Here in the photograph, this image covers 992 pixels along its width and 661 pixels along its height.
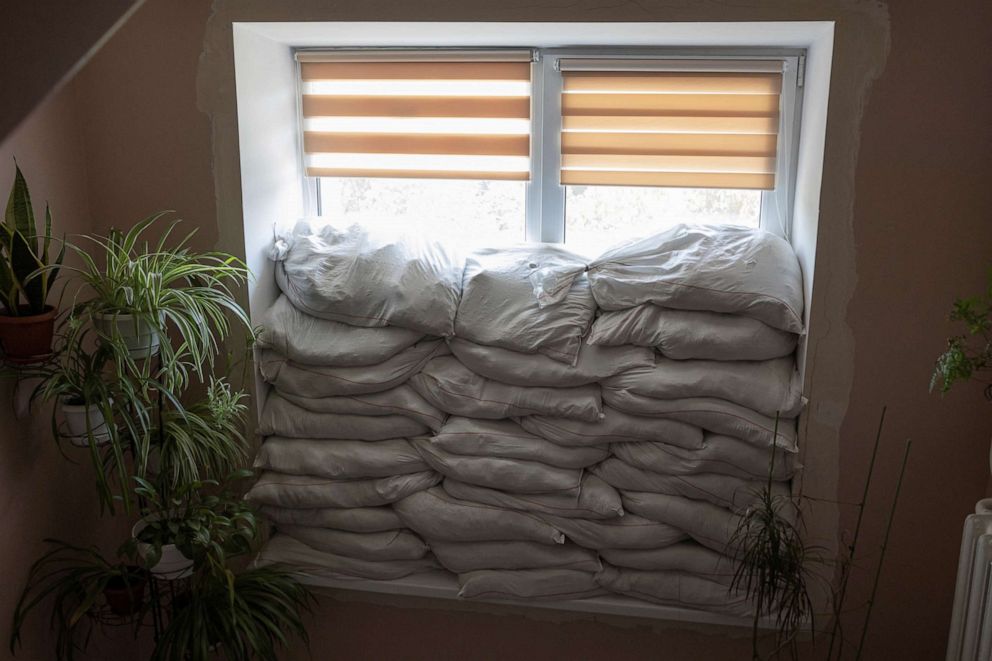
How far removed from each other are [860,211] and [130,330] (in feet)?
6.34

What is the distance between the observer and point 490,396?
2664 millimetres

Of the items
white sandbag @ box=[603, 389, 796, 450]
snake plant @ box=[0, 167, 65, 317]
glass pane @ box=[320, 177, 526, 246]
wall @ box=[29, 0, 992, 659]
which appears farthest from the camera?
glass pane @ box=[320, 177, 526, 246]

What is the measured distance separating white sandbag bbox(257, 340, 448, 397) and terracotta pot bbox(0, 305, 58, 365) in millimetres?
681

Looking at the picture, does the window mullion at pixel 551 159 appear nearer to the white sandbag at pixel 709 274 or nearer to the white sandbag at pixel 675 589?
the white sandbag at pixel 709 274

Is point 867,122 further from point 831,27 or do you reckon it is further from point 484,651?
point 484,651

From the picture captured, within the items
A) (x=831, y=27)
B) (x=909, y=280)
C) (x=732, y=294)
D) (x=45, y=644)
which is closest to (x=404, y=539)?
(x=45, y=644)

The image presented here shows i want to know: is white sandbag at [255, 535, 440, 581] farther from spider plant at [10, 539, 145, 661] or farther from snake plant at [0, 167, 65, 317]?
snake plant at [0, 167, 65, 317]

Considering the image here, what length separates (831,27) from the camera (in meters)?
2.34

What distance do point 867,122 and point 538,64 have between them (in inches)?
41.1

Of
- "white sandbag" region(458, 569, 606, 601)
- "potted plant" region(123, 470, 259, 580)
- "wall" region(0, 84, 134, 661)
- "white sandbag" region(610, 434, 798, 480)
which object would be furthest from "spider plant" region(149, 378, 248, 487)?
"white sandbag" region(610, 434, 798, 480)

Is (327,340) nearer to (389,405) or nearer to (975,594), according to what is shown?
(389,405)

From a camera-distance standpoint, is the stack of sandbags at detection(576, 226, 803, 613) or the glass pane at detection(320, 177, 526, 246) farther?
the glass pane at detection(320, 177, 526, 246)

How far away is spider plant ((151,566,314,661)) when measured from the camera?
2.39m

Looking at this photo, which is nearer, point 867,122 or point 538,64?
point 867,122
